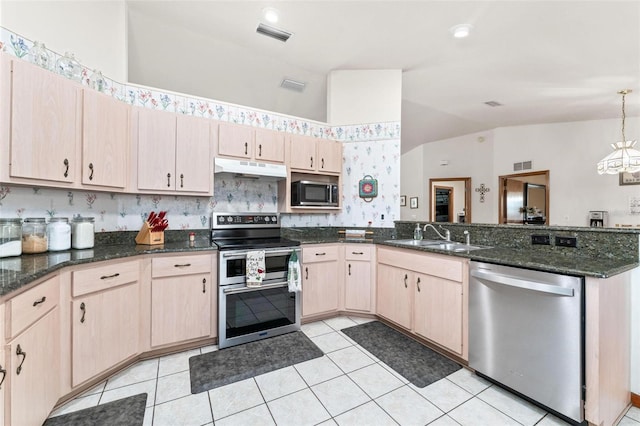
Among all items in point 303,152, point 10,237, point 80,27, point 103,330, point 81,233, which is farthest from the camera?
point 303,152

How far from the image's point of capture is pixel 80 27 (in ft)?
7.22

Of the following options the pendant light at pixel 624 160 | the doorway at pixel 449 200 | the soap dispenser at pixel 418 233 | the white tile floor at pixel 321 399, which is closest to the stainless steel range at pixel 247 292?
the white tile floor at pixel 321 399

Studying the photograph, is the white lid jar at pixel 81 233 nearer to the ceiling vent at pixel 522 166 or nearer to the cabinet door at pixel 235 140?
the cabinet door at pixel 235 140

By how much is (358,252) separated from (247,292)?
49.7 inches

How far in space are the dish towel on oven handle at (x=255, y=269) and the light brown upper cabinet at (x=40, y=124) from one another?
1427 millimetres

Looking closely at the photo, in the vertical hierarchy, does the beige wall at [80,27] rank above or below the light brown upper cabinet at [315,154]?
above

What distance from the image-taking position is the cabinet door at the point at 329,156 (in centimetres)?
333

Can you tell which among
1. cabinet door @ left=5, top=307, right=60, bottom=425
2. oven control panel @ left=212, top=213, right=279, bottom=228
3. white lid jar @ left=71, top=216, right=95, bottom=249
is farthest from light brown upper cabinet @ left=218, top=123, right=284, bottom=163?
cabinet door @ left=5, top=307, right=60, bottom=425

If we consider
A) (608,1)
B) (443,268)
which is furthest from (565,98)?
(443,268)

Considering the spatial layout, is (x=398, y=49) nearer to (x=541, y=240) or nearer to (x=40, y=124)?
(x=541, y=240)

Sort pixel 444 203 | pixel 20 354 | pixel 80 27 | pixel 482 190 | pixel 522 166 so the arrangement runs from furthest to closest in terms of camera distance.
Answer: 1. pixel 444 203
2. pixel 482 190
3. pixel 522 166
4. pixel 80 27
5. pixel 20 354

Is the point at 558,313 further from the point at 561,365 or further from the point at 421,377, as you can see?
the point at 421,377

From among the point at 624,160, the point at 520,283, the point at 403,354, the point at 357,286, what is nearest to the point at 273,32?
the point at 357,286

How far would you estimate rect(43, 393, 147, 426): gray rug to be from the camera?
153 cm
